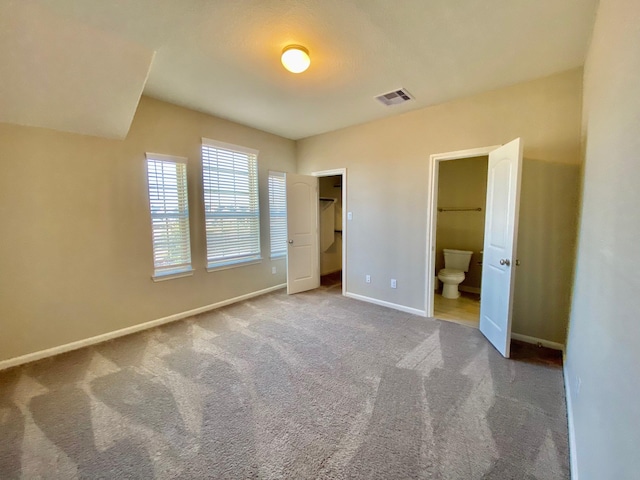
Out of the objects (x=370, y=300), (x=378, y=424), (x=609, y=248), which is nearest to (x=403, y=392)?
(x=378, y=424)

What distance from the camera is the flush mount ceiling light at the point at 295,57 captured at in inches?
78.7

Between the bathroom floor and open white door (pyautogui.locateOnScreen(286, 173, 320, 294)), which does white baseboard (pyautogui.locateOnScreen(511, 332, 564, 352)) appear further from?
open white door (pyautogui.locateOnScreen(286, 173, 320, 294))

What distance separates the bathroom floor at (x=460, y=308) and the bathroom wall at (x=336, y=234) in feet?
7.98

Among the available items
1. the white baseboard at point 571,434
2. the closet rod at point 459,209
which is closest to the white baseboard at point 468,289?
the closet rod at point 459,209

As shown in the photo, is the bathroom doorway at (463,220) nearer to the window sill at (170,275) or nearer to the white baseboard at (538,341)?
the white baseboard at (538,341)

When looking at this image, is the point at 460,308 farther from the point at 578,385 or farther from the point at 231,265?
the point at 231,265

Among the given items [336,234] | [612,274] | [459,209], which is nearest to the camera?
[612,274]

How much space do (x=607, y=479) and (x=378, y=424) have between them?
3.49ft

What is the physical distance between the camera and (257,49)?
6.77ft

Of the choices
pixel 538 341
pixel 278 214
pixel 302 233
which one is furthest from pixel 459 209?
pixel 278 214

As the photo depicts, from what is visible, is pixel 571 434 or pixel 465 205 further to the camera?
pixel 465 205

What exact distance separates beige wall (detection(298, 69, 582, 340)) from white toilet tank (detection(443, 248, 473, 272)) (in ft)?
4.30

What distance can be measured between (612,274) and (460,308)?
2.89m

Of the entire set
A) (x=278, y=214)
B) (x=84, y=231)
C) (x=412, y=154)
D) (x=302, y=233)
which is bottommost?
(x=302, y=233)
